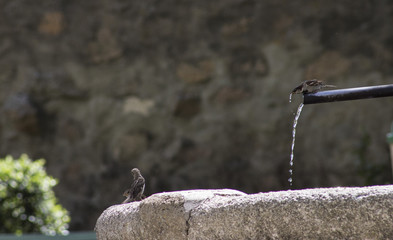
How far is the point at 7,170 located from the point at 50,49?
1.39 metres

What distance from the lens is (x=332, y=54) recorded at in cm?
425

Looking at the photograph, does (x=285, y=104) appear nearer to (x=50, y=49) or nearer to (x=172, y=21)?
(x=172, y=21)

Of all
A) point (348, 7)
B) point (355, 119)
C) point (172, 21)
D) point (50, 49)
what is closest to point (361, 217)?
point (355, 119)

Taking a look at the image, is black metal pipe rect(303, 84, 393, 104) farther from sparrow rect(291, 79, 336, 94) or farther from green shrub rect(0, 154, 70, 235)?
green shrub rect(0, 154, 70, 235)

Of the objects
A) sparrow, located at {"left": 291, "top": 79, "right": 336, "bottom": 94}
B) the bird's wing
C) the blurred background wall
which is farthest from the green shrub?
sparrow, located at {"left": 291, "top": 79, "right": 336, "bottom": 94}

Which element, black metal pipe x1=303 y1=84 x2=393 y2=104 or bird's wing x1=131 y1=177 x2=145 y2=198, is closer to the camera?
black metal pipe x1=303 y1=84 x2=393 y2=104

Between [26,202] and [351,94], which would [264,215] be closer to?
[351,94]

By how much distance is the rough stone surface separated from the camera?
136cm

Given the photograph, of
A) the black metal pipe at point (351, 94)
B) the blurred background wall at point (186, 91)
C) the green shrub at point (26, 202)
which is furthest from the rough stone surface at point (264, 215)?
the blurred background wall at point (186, 91)

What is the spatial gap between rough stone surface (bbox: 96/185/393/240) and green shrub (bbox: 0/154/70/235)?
1773mm

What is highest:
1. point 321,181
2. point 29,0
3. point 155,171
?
point 29,0

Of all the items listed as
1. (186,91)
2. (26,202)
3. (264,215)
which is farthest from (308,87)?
(186,91)

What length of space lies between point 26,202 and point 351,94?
8.08 feet

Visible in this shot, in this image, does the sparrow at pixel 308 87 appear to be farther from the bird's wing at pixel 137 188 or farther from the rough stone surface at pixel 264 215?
the bird's wing at pixel 137 188
